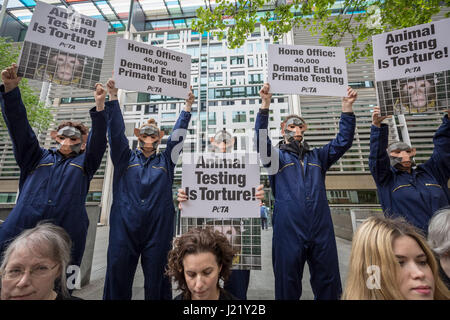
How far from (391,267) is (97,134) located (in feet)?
8.15

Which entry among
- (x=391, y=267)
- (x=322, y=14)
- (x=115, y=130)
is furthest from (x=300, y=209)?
(x=322, y=14)

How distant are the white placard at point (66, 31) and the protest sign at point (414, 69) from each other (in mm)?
3070

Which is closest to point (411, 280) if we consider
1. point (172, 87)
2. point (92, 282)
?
point (172, 87)

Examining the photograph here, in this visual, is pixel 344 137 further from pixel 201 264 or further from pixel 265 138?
pixel 201 264

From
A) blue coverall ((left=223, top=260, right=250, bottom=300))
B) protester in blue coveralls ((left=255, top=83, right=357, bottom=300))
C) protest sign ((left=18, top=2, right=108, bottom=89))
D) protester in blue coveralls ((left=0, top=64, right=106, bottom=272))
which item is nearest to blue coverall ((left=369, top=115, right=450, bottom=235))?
protester in blue coveralls ((left=255, top=83, right=357, bottom=300))

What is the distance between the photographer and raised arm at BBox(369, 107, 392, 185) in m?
2.36

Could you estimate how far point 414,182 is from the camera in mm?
2361

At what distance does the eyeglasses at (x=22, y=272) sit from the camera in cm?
117

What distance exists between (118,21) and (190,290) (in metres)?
12.7

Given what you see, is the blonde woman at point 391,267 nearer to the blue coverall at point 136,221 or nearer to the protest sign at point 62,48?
the blue coverall at point 136,221

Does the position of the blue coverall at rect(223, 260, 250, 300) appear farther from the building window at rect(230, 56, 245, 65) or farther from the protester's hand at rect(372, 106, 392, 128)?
the building window at rect(230, 56, 245, 65)

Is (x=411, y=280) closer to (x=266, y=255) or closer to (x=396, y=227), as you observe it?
(x=396, y=227)

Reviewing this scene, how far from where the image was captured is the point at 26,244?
1.25 metres

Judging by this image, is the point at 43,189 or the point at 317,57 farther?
the point at 317,57
